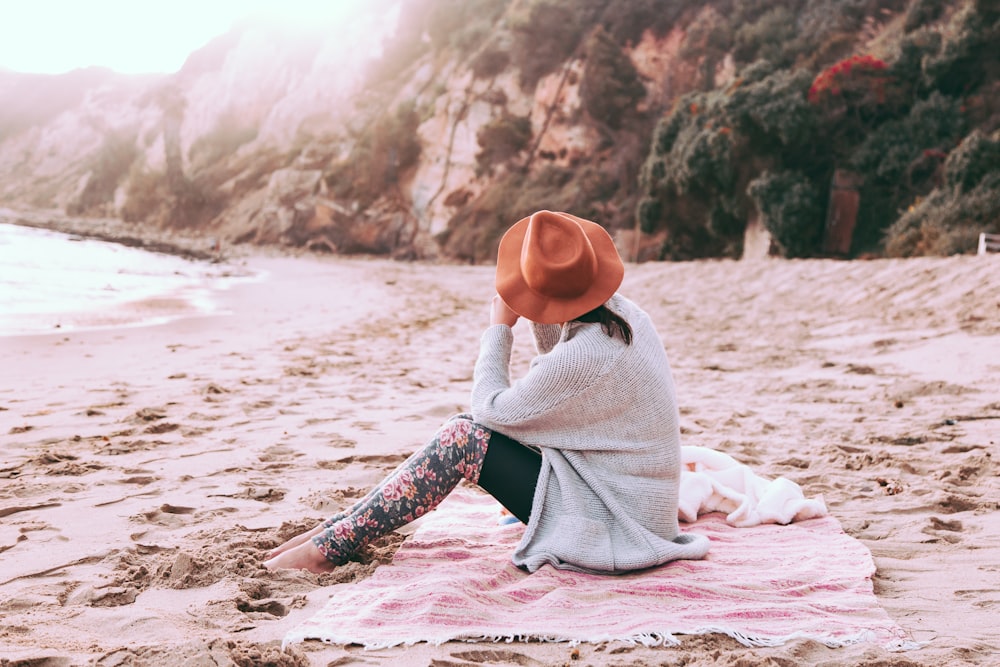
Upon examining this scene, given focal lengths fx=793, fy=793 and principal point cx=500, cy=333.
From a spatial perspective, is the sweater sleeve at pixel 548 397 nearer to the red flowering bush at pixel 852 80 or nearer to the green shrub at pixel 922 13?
the red flowering bush at pixel 852 80

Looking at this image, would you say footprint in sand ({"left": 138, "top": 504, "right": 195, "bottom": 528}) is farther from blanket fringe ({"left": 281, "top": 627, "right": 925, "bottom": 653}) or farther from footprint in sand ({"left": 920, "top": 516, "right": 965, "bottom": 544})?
footprint in sand ({"left": 920, "top": 516, "right": 965, "bottom": 544})

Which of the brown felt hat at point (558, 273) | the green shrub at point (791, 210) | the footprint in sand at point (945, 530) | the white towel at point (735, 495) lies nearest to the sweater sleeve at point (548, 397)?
the brown felt hat at point (558, 273)

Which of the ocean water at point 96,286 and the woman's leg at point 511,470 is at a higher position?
the woman's leg at point 511,470

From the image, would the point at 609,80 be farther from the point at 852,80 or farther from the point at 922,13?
the point at 922,13

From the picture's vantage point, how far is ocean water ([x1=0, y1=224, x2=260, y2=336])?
8.38 m

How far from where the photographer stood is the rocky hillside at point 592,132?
15688 millimetres

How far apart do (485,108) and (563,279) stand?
26.2 metres

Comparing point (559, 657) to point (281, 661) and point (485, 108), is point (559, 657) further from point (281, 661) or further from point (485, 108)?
point (485, 108)

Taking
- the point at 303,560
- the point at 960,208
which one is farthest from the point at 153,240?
the point at 303,560

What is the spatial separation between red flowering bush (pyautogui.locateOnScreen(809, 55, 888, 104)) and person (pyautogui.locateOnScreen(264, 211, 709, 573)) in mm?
16011

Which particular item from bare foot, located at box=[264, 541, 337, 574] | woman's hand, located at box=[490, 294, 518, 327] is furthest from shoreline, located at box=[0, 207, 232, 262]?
bare foot, located at box=[264, 541, 337, 574]

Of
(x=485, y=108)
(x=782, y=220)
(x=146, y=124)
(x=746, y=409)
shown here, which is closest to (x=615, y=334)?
(x=746, y=409)

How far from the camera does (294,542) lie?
2.56 meters

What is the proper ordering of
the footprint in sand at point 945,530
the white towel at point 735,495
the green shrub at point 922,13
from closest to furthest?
the footprint in sand at point 945,530 → the white towel at point 735,495 → the green shrub at point 922,13
